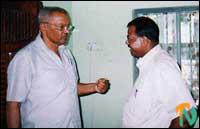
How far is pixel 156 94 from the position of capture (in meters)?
1.30

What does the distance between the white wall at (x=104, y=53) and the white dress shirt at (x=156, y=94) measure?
91 centimetres

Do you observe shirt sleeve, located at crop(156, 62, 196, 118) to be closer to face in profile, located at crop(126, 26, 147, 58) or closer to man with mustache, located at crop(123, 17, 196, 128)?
man with mustache, located at crop(123, 17, 196, 128)

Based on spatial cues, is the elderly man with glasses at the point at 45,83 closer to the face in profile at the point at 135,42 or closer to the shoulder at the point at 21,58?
the shoulder at the point at 21,58

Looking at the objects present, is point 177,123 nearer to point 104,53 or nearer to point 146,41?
point 146,41

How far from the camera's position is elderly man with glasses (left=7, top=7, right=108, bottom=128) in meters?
1.31

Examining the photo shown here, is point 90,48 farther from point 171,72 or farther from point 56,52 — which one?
point 171,72

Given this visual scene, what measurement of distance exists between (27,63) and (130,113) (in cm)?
65

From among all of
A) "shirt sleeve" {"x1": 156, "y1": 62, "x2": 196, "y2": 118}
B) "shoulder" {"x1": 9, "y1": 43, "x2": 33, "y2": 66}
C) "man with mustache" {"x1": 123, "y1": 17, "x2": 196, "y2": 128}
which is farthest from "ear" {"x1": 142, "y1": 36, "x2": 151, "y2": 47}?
"shoulder" {"x1": 9, "y1": 43, "x2": 33, "y2": 66}

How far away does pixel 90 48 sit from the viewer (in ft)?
7.98

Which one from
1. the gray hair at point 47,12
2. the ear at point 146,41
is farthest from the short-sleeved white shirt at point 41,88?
the ear at point 146,41

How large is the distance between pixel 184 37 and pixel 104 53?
2.50ft

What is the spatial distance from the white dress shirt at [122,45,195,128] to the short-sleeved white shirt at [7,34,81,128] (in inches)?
14.8

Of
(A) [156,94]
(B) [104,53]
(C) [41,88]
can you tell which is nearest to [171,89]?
(A) [156,94]

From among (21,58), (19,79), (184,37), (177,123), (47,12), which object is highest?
(47,12)
